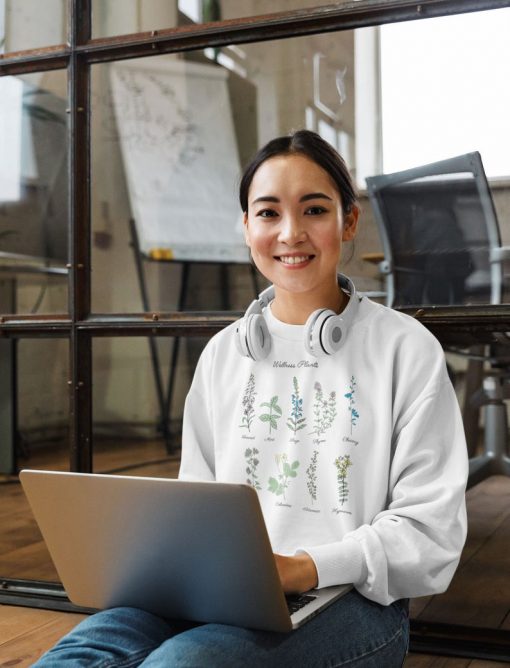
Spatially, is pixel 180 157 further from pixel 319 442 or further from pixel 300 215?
pixel 319 442

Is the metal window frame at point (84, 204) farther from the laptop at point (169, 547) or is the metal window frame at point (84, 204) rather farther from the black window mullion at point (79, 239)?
the laptop at point (169, 547)

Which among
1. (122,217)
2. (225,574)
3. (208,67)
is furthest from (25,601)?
(208,67)

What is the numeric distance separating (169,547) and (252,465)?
0.29 meters

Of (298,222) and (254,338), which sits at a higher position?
(298,222)

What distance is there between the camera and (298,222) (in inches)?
45.9

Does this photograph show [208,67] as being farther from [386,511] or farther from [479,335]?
[386,511]

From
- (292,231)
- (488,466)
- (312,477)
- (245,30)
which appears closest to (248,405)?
(312,477)

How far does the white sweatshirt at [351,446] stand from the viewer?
40.2 inches

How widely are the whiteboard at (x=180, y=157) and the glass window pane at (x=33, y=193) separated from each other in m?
0.15

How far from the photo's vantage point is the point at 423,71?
1.51m

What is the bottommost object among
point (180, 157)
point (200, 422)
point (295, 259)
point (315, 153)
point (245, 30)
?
point (200, 422)

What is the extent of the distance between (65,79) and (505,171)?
951 millimetres

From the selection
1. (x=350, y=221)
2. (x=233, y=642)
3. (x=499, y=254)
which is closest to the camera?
(x=233, y=642)

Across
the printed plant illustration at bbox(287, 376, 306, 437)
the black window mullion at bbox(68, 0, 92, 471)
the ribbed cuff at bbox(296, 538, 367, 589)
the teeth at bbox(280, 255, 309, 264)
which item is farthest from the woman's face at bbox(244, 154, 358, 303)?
the black window mullion at bbox(68, 0, 92, 471)
